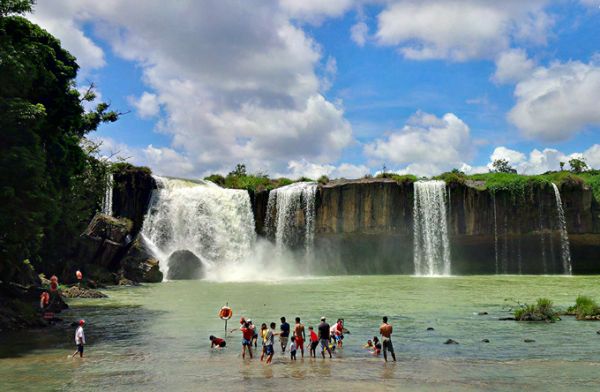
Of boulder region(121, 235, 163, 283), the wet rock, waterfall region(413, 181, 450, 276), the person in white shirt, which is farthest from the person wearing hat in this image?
waterfall region(413, 181, 450, 276)

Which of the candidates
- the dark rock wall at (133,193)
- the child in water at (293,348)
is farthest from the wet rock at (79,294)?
the dark rock wall at (133,193)

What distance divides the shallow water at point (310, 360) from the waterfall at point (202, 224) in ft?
73.8

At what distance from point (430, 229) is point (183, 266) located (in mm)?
23962

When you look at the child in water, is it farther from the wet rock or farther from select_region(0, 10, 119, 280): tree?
the wet rock

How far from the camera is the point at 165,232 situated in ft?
169

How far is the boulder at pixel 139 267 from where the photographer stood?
41906mm

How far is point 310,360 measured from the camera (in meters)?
15.2

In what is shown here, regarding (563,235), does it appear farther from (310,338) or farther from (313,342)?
(313,342)

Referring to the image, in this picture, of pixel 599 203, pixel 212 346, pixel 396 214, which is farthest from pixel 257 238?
pixel 212 346

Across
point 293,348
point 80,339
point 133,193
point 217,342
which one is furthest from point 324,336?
point 133,193

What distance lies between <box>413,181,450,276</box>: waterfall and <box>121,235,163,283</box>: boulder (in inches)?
993

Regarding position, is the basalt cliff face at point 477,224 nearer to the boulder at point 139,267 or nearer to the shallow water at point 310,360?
the boulder at point 139,267

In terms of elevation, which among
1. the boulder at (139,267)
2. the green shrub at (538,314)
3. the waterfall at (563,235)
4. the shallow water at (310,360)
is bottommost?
the shallow water at (310,360)

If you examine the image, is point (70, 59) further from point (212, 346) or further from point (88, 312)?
point (212, 346)
